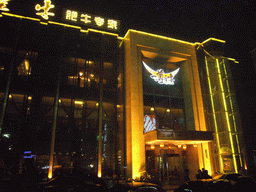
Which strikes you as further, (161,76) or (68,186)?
(161,76)

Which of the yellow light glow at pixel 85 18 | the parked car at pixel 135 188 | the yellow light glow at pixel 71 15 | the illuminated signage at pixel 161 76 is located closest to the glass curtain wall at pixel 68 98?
the yellow light glow at pixel 71 15

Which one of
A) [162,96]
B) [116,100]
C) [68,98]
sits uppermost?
[162,96]

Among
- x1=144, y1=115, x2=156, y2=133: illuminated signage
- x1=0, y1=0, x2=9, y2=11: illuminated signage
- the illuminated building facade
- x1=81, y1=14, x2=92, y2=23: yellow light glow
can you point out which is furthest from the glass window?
x1=0, y1=0, x2=9, y2=11: illuminated signage

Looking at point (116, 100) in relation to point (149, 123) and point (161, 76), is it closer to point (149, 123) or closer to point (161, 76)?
point (149, 123)

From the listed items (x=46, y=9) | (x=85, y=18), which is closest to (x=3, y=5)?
(x=46, y=9)

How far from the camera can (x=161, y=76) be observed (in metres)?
20.6

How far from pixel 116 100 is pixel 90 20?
8.99m

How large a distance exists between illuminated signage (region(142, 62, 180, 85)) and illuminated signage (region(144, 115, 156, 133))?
4145 mm

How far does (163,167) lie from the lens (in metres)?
18.4

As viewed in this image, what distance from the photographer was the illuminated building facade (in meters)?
16.7

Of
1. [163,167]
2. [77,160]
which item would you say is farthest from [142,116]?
[77,160]

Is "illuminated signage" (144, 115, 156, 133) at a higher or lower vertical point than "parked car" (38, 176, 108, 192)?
higher

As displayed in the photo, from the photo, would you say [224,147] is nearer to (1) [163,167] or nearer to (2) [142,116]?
(1) [163,167]

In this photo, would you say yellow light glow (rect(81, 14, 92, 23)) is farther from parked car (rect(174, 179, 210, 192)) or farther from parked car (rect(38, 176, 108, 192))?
parked car (rect(174, 179, 210, 192))
